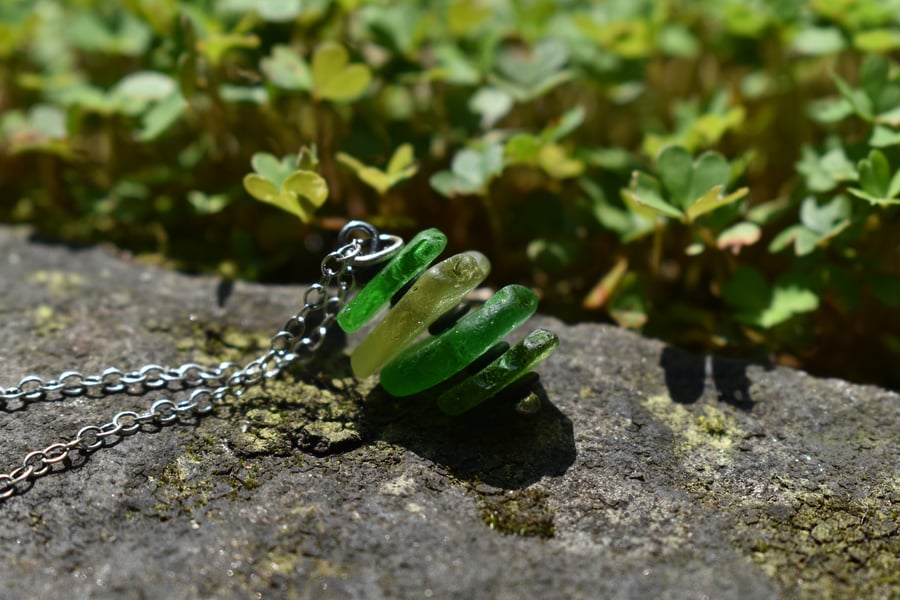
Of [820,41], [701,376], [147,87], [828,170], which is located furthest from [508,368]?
[820,41]

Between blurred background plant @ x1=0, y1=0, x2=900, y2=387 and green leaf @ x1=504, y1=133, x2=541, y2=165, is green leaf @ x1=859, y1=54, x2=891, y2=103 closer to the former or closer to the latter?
blurred background plant @ x1=0, y1=0, x2=900, y2=387

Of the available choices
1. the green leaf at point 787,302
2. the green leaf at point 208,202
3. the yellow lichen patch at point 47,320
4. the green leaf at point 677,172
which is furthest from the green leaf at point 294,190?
the green leaf at point 787,302

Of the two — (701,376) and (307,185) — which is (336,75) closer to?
(307,185)

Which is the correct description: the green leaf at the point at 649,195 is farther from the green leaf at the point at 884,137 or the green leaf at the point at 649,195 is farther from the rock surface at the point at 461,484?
Result: the green leaf at the point at 884,137

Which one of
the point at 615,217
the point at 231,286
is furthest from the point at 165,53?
the point at 615,217

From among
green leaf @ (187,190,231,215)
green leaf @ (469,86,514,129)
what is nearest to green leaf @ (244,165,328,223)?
green leaf @ (187,190,231,215)

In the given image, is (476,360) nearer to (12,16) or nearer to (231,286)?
(231,286)
